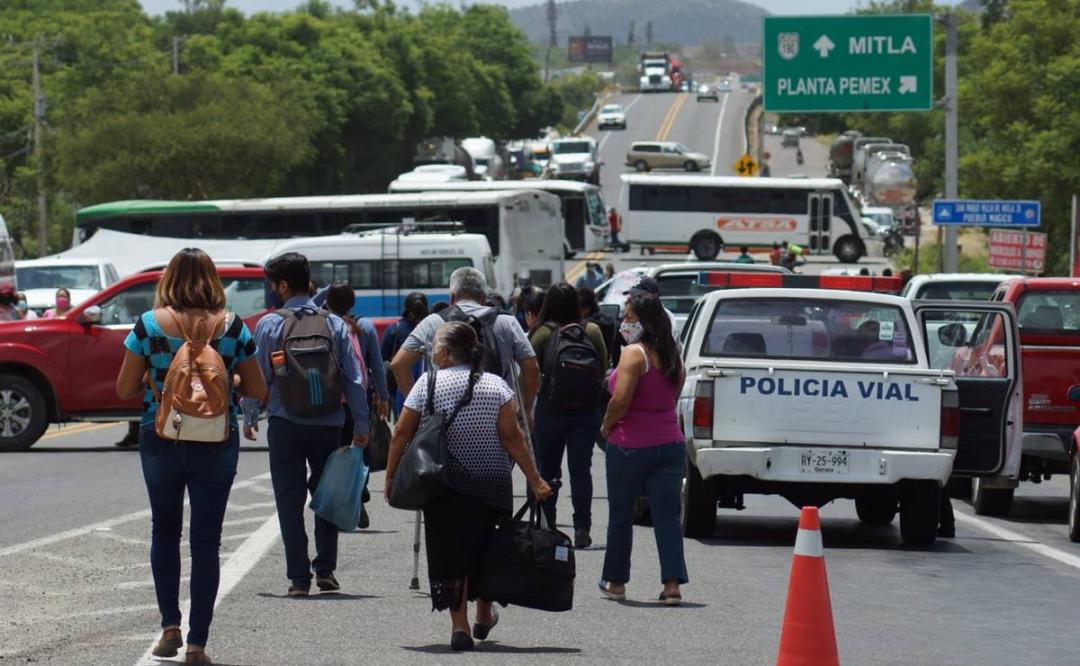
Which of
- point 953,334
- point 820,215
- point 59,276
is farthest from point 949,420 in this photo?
point 820,215

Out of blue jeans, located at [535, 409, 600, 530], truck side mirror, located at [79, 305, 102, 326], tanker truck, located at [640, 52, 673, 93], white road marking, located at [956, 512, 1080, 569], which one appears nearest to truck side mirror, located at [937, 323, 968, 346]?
white road marking, located at [956, 512, 1080, 569]

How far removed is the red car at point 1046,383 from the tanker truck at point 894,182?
60.3 meters

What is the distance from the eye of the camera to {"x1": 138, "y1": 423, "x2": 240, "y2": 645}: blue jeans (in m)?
8.20

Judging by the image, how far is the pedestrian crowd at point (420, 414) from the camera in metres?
8.22

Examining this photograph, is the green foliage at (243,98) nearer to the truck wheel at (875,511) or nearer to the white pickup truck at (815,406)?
the truck wheel at (875,511)

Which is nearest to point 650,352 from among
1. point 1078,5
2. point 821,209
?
point 1078,5

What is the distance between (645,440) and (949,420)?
11.1 feet

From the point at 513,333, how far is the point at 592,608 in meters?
1.73

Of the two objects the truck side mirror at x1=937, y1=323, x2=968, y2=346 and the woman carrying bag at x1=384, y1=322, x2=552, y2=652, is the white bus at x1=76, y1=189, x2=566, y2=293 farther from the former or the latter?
the woman carrying bag at x1=384, y1=322, x2=552, y2=652

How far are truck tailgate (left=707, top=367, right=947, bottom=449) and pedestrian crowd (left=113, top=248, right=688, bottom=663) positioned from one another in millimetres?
999

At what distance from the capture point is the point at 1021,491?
784 inches

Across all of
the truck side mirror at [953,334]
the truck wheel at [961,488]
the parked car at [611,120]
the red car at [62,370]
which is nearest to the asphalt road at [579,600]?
the truck side mirror at [953,334]

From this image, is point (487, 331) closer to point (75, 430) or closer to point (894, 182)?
point (75, 430)

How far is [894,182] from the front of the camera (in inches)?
3159
